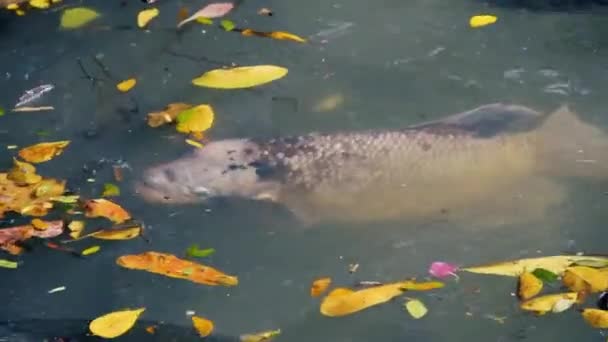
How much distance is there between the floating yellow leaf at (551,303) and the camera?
278cm

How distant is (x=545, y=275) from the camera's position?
288cm

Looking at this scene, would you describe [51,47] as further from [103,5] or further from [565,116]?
[565,116]

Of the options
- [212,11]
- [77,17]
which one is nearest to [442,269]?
[212,11]

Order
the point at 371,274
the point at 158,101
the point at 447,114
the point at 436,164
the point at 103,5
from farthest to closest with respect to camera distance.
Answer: the point at 103,5 < the point at 158,101 < the point at 447,114 < the point at 436,164 < the point at 371,274

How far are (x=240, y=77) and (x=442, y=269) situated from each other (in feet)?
4.69

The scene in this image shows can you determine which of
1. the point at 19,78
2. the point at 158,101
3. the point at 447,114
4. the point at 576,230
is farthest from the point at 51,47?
the point at 576,230

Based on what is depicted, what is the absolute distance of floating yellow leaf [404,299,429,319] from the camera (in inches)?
111

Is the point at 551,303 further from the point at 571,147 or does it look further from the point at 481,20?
the point at 481,20

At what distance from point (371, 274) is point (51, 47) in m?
2.23

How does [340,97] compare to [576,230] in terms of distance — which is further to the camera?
[340,97]

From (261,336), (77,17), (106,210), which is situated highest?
(77,17)

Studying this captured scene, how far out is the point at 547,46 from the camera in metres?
4.16

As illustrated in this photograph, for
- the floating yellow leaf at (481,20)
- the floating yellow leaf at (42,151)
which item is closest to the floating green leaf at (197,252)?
the floating yellow leaf at (42,151)

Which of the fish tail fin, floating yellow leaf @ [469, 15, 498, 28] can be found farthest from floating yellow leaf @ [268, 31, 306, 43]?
the fish tail fin
